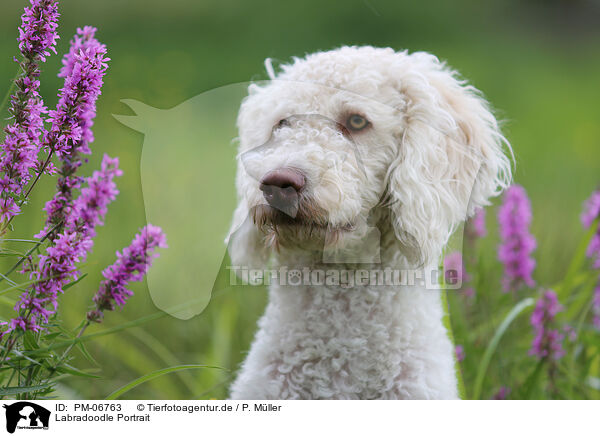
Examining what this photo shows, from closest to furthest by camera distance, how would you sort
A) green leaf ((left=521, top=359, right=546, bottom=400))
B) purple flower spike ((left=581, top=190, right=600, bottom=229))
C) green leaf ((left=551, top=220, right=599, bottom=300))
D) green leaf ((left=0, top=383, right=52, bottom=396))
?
green leaf ((left=0, top=383, right=52, bottom=396)) → green leaf ((left=521, top=359, right=546, bottom=400)) → green leaf ((left=551, top=220, right=599, bottom=300)) → purple flower spike ((left=581, top=190, right=600, bottom=229))

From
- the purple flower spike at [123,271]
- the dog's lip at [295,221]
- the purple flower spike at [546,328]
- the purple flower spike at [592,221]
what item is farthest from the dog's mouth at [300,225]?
the purple flower spike at [592,221]

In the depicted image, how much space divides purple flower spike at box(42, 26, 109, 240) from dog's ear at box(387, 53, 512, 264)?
89 centimetres

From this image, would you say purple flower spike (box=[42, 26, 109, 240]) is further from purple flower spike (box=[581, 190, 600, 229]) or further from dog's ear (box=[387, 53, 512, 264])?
purple flower spike (box=[581, 190, 600, 229])

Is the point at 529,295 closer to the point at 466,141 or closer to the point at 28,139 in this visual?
the point at 466,141

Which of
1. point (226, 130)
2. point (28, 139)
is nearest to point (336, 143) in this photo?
point (226, 130)

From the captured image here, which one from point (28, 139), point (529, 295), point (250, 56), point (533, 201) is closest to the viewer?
point (28, 139)

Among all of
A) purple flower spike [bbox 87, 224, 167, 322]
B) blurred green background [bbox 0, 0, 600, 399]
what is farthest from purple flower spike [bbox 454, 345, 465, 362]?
purple flower spike [bbox 87, 224, 167, 322]

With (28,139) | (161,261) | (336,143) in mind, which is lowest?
(161,261)

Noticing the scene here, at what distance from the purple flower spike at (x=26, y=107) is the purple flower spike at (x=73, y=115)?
0.17 feet

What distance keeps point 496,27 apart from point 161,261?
1.65 metres

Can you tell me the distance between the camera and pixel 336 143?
1.77m

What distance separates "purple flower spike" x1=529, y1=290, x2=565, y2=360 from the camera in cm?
224

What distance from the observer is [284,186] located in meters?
1.59
